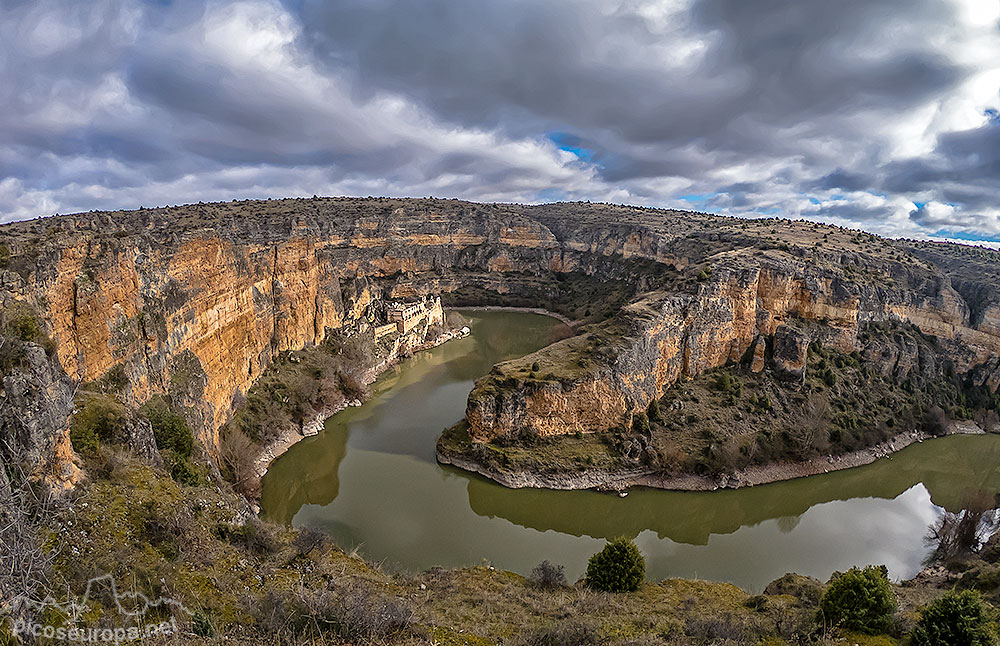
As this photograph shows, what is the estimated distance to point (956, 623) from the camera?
30.8 feet

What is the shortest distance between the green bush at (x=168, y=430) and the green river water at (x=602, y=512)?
6.42m

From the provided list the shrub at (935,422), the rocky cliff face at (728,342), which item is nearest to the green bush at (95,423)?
the rocky cliff face at (728,342)

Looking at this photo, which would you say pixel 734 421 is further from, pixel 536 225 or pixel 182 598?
pixel 536 225

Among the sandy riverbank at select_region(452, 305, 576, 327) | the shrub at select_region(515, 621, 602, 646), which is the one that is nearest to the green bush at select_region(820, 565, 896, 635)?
the shrub at select_region(515, 621, 602, 646)

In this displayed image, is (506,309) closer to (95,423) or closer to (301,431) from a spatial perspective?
(301,431)

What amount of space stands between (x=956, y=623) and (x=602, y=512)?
1379cm

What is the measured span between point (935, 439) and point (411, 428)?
31.8m

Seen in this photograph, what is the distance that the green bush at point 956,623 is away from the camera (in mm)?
9039

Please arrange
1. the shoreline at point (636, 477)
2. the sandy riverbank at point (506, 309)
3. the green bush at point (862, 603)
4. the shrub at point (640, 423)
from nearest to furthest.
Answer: the green bush at point (862, 603) → the shoreline at point (636, 477) → the shrub at point (640, 423) → the sandy riverbank at point (506, 309)

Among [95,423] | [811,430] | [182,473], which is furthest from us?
[811,430]

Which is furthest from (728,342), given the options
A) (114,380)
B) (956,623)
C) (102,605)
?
(102,605)

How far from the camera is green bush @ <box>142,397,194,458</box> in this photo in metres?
15.2

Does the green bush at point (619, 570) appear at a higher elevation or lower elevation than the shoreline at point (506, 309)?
lower

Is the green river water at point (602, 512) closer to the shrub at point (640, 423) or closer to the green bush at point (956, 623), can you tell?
the shrub at point (640, 423)
